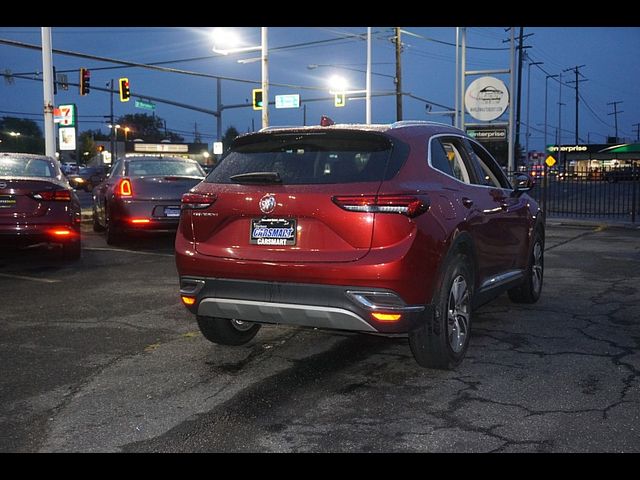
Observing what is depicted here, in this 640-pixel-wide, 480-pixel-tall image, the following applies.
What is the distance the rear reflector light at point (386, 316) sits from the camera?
442cm

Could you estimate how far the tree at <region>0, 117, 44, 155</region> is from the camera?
114812 millimetres

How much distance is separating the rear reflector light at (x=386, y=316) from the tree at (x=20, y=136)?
377 ft

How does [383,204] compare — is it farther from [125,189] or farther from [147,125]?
[147,125]

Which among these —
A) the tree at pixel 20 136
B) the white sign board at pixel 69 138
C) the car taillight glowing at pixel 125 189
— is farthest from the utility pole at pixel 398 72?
the tree at pixel 20 136

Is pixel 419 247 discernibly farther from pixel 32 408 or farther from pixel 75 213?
→ pixel 75 213

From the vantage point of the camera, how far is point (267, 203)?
4.66m

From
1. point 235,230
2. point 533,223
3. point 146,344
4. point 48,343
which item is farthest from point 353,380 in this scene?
point 533,223

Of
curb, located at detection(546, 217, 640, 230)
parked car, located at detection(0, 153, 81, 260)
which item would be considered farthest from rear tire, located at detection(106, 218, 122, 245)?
curb, located at detection(546, 217, 640, 230)

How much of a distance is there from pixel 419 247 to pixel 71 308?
4175 millimetres

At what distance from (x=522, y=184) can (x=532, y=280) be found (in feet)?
3.66

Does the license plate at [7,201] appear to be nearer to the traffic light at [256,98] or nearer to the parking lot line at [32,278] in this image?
Answer: the parking lot line at [32,278]

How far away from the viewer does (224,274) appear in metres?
4.78
